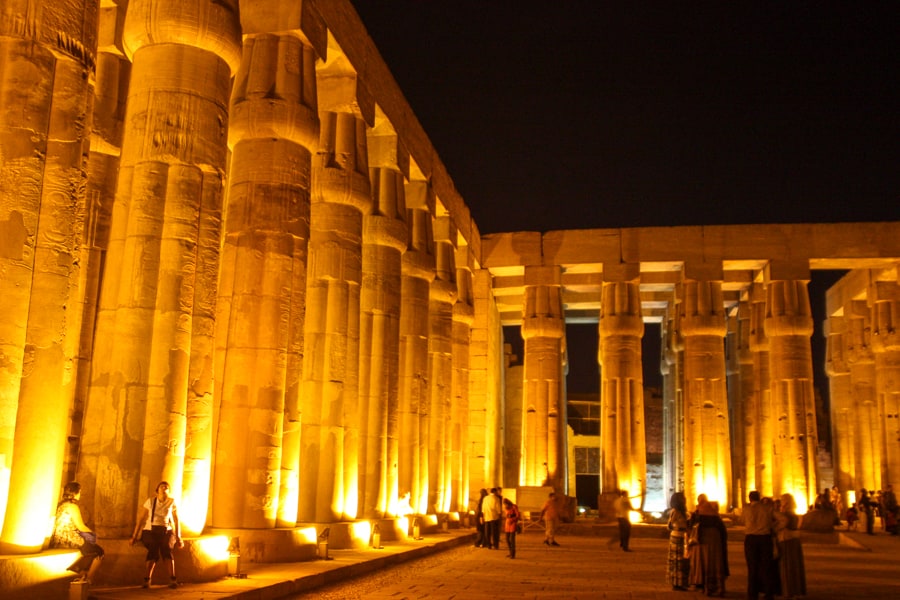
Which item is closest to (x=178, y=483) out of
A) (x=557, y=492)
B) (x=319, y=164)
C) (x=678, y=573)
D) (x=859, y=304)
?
(x=678, y=573)

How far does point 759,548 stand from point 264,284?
23.6 feet

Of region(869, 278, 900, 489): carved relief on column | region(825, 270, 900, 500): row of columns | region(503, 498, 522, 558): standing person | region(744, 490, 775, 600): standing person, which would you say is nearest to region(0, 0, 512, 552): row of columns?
region(503, 498, 522, 558): standing person

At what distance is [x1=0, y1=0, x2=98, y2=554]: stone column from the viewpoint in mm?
8109

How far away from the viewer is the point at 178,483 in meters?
10.7

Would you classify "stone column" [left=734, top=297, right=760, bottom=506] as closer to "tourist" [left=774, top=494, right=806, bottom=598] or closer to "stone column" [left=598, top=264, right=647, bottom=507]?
"stone column" [left=598, top=264, right=647, bottom=507]

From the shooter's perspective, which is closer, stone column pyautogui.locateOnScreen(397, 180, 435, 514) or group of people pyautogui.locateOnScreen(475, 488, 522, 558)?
group of people pyautogui.locateOnScreen(475, 488, 522, 558)

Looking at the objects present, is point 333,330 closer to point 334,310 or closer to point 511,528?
point 334,310

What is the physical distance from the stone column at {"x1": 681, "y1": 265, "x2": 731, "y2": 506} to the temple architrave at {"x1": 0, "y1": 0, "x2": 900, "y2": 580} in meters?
0.07

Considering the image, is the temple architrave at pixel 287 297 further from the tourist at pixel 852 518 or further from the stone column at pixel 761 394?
the tourist at pixel 852 518

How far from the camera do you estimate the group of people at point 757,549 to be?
1054 centimetres

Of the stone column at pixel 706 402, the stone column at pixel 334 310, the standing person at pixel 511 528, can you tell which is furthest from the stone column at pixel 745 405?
the stone column at pixel 334 310

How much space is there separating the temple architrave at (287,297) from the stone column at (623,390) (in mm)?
70

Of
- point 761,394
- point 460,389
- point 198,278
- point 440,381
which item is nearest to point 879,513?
point 761,394

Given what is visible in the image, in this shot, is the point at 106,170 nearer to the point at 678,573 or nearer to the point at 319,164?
the point at 319,164
